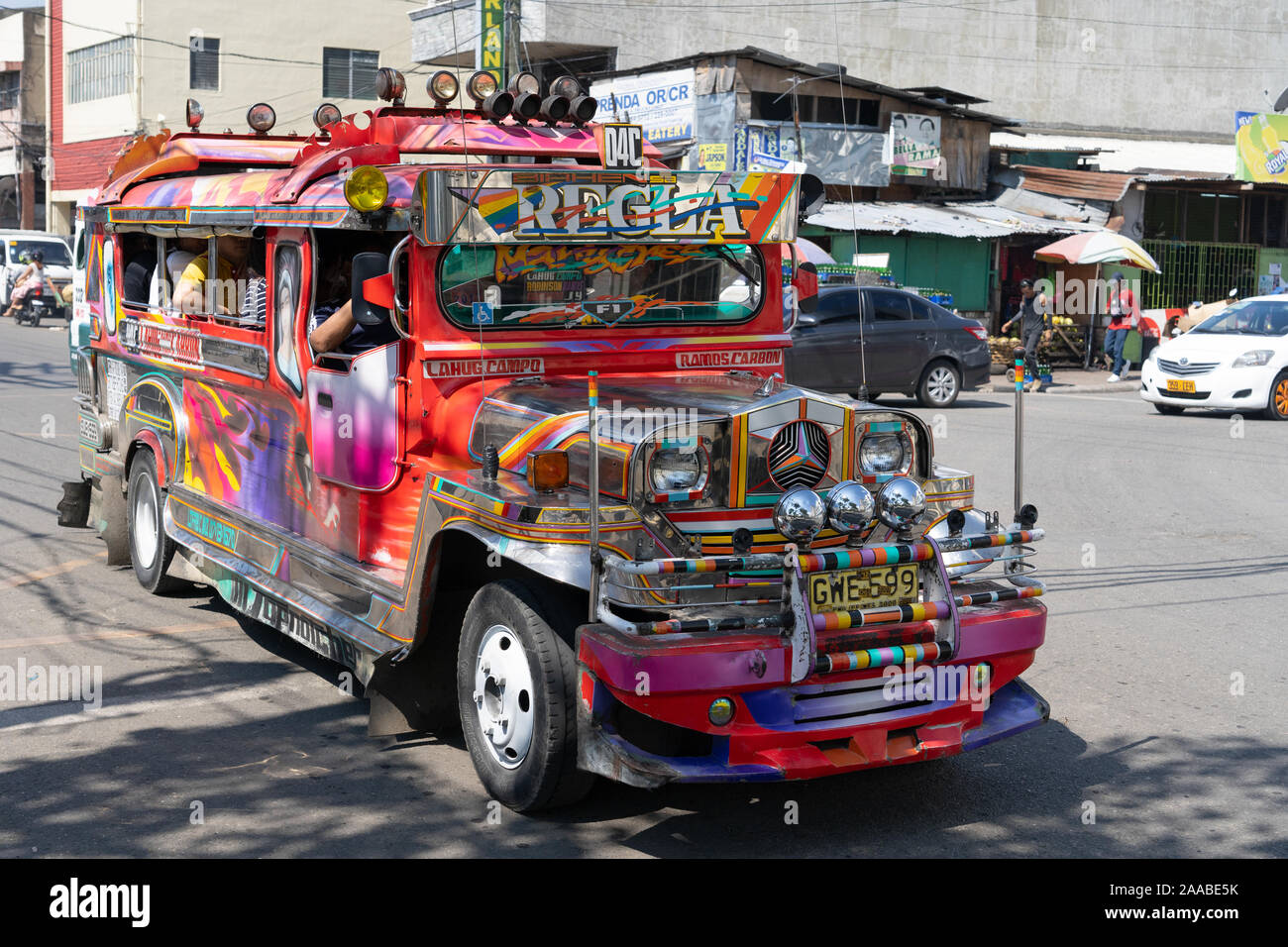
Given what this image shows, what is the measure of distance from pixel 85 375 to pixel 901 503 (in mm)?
6573

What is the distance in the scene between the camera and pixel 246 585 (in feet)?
23.1

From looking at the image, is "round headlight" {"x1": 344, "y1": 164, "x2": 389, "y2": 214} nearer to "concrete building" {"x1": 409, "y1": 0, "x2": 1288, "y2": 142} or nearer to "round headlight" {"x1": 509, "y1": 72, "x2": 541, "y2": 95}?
"round headlight" {"x1": 509, "y1": 72, "x2": 541, "y2": 95}

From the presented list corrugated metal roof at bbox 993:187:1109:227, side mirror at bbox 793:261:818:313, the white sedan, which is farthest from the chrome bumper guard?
corrugated metal roof at bbox 993:187:1109:227

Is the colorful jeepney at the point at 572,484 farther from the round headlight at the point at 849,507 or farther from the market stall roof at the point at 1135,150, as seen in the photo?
the market stall roof at the point at 1135,150

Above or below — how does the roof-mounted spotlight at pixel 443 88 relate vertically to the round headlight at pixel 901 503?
above

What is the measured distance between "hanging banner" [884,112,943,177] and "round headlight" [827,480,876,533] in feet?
83.0

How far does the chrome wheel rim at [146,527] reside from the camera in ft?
27.6

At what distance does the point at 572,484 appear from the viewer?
5125mm

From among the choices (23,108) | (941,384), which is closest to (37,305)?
(23,108)

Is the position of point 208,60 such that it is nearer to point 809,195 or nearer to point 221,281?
point 221,281

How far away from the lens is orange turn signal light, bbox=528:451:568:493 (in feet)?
16.6

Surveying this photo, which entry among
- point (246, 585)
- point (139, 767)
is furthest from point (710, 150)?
point (139, 767)

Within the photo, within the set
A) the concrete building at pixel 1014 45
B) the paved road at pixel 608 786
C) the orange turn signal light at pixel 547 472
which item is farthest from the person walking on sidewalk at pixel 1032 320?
→ the orange turn signal light at pixel 547 472

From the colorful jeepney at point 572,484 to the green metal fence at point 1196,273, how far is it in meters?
26.5
